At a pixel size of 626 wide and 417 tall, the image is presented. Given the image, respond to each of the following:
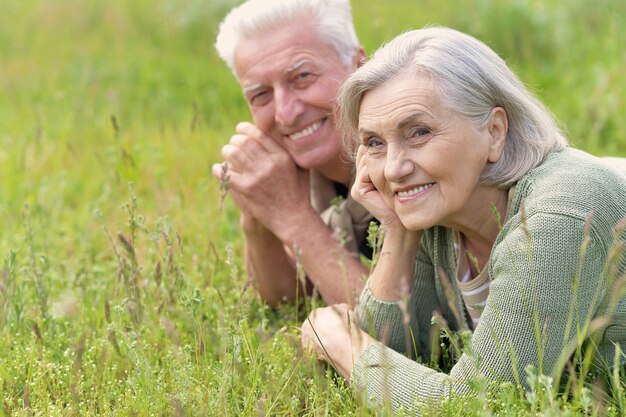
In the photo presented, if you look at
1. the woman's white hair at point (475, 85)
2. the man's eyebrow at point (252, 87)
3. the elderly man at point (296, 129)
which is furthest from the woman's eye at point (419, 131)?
the man's eyebrow at point (252, 87)

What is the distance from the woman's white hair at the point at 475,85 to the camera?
9.43ft

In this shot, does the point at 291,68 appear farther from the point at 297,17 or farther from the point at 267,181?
the point at 267,181

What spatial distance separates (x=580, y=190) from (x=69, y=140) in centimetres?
473

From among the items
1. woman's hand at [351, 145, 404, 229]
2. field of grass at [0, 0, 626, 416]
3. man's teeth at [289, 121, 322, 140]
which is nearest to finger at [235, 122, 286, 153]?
man's teeth at [289, 121, 322, 140]

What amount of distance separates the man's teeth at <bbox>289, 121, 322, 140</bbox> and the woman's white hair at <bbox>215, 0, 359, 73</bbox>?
Result: 32cm

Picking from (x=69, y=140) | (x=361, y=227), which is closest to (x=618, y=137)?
(x=361, y=227)

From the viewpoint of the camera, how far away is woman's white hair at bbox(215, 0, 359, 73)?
3990 mm

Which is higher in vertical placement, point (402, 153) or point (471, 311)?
point (402, 153)

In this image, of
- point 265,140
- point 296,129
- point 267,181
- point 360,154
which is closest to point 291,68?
point 296,129

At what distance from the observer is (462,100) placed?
9.39 feet

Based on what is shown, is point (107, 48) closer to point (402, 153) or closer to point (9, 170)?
point (9, 170)

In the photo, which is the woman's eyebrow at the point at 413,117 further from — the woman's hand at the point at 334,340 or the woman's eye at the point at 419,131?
the woman's hand at the point at 334,340

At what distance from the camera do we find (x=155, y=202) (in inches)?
221

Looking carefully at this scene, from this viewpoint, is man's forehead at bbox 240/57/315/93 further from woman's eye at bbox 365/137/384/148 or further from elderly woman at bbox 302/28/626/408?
woman's eye at bbox 365/137/384/148
